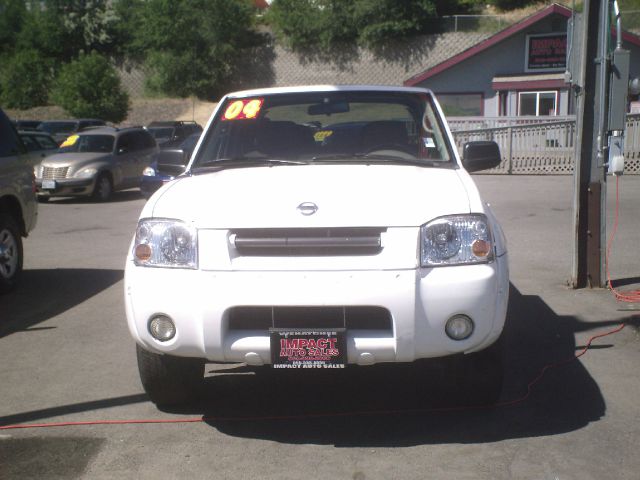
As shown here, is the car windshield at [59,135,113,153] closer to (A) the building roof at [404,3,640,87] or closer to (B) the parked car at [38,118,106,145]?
(B) the parked car at [38,118,106,145]

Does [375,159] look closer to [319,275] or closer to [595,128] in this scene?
[319,275]

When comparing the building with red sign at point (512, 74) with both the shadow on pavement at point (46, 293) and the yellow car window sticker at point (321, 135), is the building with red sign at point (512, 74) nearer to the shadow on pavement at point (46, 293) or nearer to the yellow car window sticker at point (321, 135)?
the shadow on pavement at point (46, 293)

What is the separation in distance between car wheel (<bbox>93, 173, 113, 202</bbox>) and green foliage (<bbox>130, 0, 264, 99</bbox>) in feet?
116

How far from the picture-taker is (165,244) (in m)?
4.34

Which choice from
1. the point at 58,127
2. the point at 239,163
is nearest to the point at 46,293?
the point at 239,163

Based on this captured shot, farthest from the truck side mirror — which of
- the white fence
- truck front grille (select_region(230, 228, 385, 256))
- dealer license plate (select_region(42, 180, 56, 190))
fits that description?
the white fence

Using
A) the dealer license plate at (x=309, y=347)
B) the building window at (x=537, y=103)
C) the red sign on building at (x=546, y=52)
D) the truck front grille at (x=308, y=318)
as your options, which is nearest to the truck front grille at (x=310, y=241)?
the truck front grille at (x=308, y=318)

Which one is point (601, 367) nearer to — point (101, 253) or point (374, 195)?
point (374, 195)

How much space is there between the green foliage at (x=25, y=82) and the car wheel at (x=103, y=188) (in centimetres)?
3897

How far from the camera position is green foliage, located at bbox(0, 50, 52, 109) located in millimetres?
54969

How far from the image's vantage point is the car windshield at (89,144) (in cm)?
1962

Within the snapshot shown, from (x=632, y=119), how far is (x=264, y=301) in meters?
20.2

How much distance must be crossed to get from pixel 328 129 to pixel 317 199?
1.77 m

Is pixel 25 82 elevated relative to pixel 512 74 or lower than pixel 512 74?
lower
